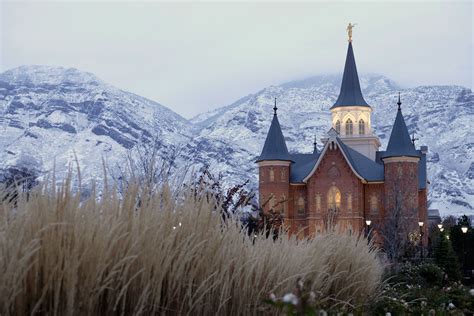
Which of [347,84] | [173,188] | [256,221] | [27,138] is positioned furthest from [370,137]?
[27,138]

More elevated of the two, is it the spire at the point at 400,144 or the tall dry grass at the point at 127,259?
the spire at the point at 400,144

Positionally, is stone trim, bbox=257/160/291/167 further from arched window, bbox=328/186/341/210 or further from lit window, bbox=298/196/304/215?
arched window, bbox=328/186/341/210

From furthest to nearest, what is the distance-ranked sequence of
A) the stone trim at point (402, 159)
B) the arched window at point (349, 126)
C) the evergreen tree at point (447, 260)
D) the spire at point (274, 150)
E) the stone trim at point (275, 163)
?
the arched window at point (349, 126), the spire at point (274, 150), the stone trim at point (275, 163), the stone trim at point (402, 159), the evergreen tree at point (447, 260)

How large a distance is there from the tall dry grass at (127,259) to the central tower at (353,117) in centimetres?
5603

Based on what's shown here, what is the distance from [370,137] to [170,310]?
2260 inches

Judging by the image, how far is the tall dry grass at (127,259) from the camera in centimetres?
367

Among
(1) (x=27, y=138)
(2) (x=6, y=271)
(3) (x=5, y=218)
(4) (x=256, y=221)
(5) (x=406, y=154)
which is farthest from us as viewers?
(1) (x=27, y=138)

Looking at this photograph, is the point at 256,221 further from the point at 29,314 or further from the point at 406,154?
the point at 406,154

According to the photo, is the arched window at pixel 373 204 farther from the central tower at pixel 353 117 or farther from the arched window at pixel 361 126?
the arched window at pixel 361 126

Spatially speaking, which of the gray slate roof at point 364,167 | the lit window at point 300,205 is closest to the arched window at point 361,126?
the gray slate roof at point 364,167

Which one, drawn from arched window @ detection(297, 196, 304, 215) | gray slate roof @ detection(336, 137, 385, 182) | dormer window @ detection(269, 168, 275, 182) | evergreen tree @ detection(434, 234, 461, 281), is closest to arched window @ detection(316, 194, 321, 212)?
arched window @ detection(297, 196, 304, 215)

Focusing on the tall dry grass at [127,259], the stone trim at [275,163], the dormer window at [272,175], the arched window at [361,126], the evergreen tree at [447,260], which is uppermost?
the arched window at [361,126]

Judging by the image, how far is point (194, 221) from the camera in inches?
187

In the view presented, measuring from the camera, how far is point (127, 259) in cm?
386
